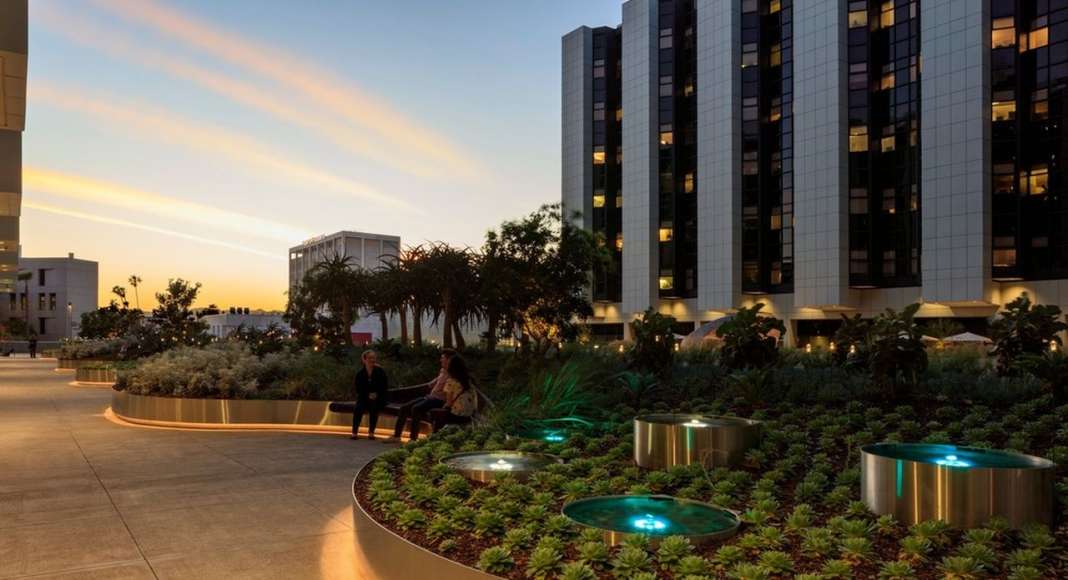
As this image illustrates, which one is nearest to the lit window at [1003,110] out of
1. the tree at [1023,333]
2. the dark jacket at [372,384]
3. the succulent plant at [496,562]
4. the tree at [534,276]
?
the tree at [534,276]

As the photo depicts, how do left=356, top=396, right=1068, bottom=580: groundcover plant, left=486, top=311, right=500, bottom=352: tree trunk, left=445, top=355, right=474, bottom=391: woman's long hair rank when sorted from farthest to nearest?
1. left=486, top=311, right=500, bottom=352: tree trunk
2. left=445, top=355, right=474, bottom=391: woman's long hair
3. left=356, top=396, right=1068, bottom=580: groundcover plant

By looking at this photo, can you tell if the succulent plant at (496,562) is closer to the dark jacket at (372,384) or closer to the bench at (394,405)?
the bench at (394,405)

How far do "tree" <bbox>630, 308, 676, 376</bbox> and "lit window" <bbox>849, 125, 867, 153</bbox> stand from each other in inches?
1674

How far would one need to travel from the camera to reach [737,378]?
1088 centimetres

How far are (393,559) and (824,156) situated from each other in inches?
2033

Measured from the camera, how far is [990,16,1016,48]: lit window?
44.3m

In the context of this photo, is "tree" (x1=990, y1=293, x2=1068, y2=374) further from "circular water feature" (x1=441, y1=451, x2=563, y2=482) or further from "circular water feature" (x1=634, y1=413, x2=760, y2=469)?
"circular water feature" (x1=441, y1=451, x2=563, y2=482)

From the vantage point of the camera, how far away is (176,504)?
7609mm

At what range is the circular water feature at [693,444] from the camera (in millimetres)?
6941

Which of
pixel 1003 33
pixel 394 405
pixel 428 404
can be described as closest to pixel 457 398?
pixel 428 404

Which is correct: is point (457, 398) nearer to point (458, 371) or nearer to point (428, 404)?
point (458, 371)

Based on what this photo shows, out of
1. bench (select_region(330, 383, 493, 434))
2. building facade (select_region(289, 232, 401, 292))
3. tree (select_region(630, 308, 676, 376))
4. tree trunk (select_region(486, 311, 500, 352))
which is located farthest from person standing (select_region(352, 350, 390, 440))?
building facade (select_region(289, 232, 401, 292))

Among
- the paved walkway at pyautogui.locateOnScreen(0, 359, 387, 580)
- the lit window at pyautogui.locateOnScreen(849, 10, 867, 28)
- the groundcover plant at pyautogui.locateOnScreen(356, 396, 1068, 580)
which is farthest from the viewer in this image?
the lit window at pyautogui.locateOnScreen(849, 10, 867, 28)

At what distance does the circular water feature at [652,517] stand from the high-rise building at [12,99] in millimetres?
6537
